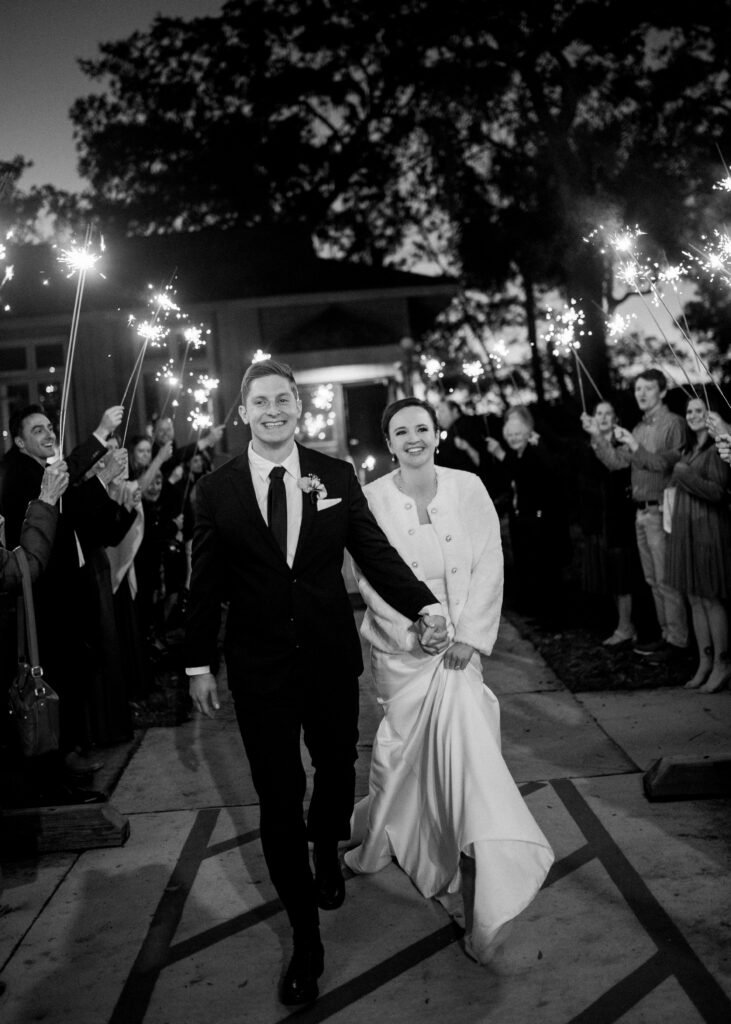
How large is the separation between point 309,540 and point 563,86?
71.7 feet

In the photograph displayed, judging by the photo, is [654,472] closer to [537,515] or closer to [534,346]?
[537,515]

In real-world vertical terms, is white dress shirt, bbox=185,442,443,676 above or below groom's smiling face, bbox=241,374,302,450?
below

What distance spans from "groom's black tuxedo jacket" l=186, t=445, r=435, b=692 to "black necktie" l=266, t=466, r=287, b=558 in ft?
0.12

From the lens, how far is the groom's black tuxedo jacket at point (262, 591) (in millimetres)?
3900

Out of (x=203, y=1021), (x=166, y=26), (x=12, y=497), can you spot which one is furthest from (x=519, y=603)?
(x=166, y=26)

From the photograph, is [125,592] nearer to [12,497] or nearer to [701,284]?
[12,497]

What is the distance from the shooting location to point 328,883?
4.33 meters

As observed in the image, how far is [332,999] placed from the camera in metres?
3.58

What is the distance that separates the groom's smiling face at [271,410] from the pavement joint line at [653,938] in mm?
2405

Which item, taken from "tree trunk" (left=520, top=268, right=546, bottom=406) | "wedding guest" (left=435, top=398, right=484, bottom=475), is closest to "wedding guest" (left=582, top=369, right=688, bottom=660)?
"wedding guest" (left=435, top=398, right=484, bottom=475)

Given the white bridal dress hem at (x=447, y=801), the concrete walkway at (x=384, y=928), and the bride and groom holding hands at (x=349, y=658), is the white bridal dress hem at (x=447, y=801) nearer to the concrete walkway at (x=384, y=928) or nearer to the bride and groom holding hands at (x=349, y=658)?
the bride and groom holding hands at (x=349, y=658)

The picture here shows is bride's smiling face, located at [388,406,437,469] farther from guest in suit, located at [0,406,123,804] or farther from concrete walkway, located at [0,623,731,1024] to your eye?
guest in suit, located at [0,406,123,804]

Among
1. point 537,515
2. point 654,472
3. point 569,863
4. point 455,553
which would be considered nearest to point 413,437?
point 455,553

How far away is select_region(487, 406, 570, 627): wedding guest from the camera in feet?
33.8
